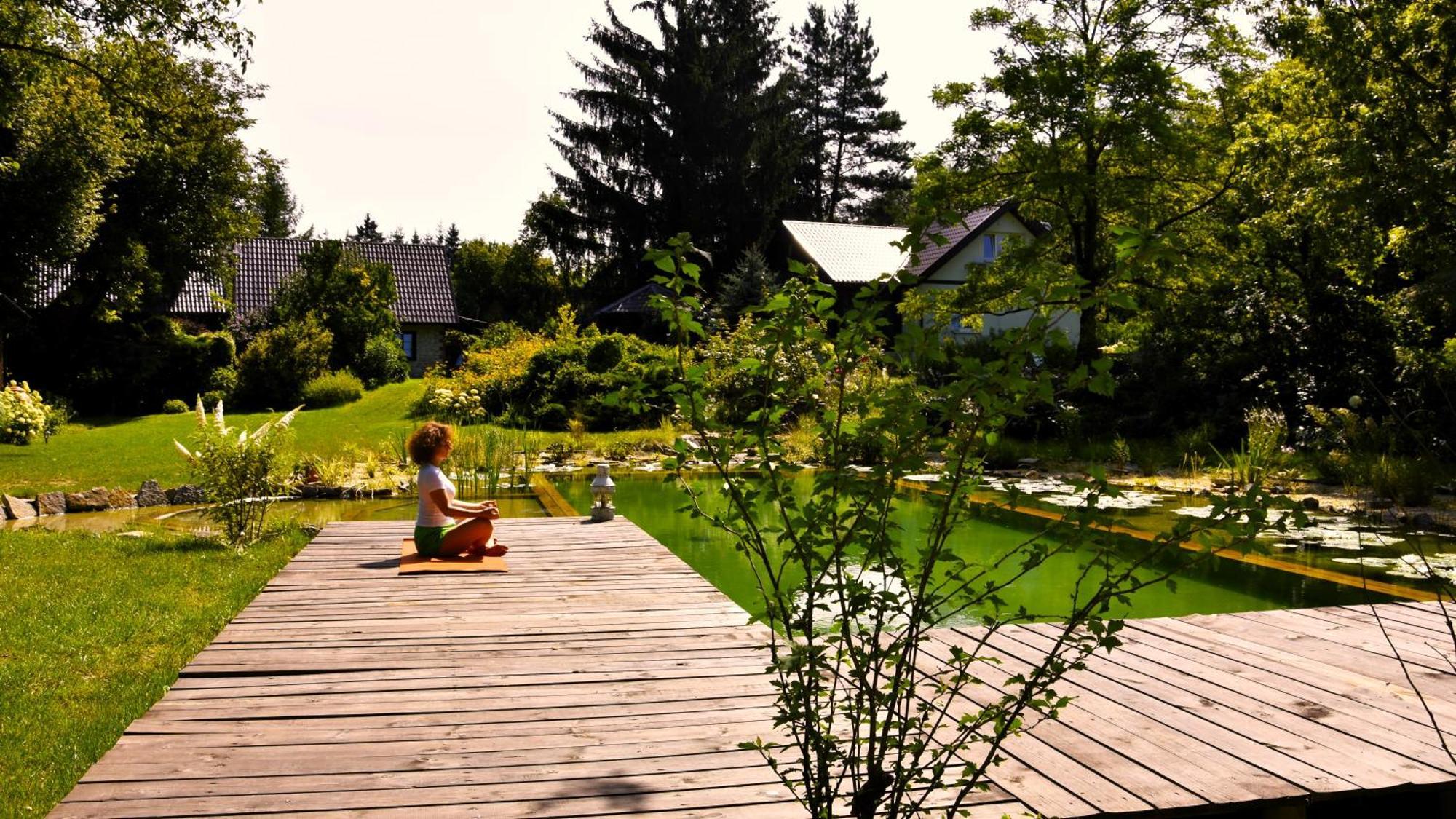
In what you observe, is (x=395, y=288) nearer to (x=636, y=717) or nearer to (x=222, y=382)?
(x=222, y=382)

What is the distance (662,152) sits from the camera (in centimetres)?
3603

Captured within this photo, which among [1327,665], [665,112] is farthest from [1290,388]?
[665,112]

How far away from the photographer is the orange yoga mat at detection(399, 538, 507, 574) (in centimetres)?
640

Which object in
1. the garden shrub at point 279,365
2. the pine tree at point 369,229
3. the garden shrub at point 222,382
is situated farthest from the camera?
the pine tree at point 369,229

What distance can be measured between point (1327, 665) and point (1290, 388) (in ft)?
41.7

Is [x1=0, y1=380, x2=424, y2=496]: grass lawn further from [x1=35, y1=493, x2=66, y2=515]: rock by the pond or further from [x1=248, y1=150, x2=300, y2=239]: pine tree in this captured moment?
[x1=248, y1=150, x2=300, y2=239]: pine tree

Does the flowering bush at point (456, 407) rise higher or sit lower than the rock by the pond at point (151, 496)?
higher

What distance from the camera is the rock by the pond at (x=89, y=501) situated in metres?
11.1

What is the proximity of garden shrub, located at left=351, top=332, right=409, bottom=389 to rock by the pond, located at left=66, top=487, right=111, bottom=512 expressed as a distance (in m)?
14.3

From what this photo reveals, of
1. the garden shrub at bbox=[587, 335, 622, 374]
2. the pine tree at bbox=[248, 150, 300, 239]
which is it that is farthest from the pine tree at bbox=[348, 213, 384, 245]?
the garden shrub at bbox=[587, 335, 622, 374]

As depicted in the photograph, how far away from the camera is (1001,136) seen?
65.7 feet

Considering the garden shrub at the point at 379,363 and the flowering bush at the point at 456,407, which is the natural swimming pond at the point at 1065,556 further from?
the garden shrub at the point at 379,363

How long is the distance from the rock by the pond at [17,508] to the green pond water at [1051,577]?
19.3 feet

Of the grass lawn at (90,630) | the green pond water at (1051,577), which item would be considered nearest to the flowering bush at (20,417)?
the grass lawn at (90,630)
